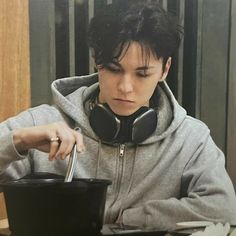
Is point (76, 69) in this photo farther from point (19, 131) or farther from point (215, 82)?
point (215, 82)

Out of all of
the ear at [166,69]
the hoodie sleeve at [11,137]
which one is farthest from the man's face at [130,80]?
the hoodie sleeve at [11,137]

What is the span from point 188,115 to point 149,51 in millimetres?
143

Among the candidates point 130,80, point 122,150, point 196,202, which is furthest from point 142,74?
point 196,202

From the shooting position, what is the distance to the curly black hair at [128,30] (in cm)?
75

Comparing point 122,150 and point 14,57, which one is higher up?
point 14,57

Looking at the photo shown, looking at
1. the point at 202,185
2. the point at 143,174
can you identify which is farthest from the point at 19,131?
the point at 202,185

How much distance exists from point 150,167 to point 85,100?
17 centimetres

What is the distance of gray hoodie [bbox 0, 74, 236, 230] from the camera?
74cm

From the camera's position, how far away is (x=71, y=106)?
2.53 feet

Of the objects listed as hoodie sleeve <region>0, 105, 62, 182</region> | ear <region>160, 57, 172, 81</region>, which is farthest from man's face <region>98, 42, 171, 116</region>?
hoodie sleeve <region>0, 105, 62, 182</region>

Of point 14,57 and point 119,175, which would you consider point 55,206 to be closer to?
point 119,175

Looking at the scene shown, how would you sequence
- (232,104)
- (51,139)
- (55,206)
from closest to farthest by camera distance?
(55,206) → (51,139) → (232,104)

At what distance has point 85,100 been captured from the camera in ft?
2.58

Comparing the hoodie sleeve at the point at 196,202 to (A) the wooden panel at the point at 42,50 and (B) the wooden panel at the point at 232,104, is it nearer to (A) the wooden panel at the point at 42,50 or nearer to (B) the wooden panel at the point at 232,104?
(B) the wooden panel at the point at 232,104
